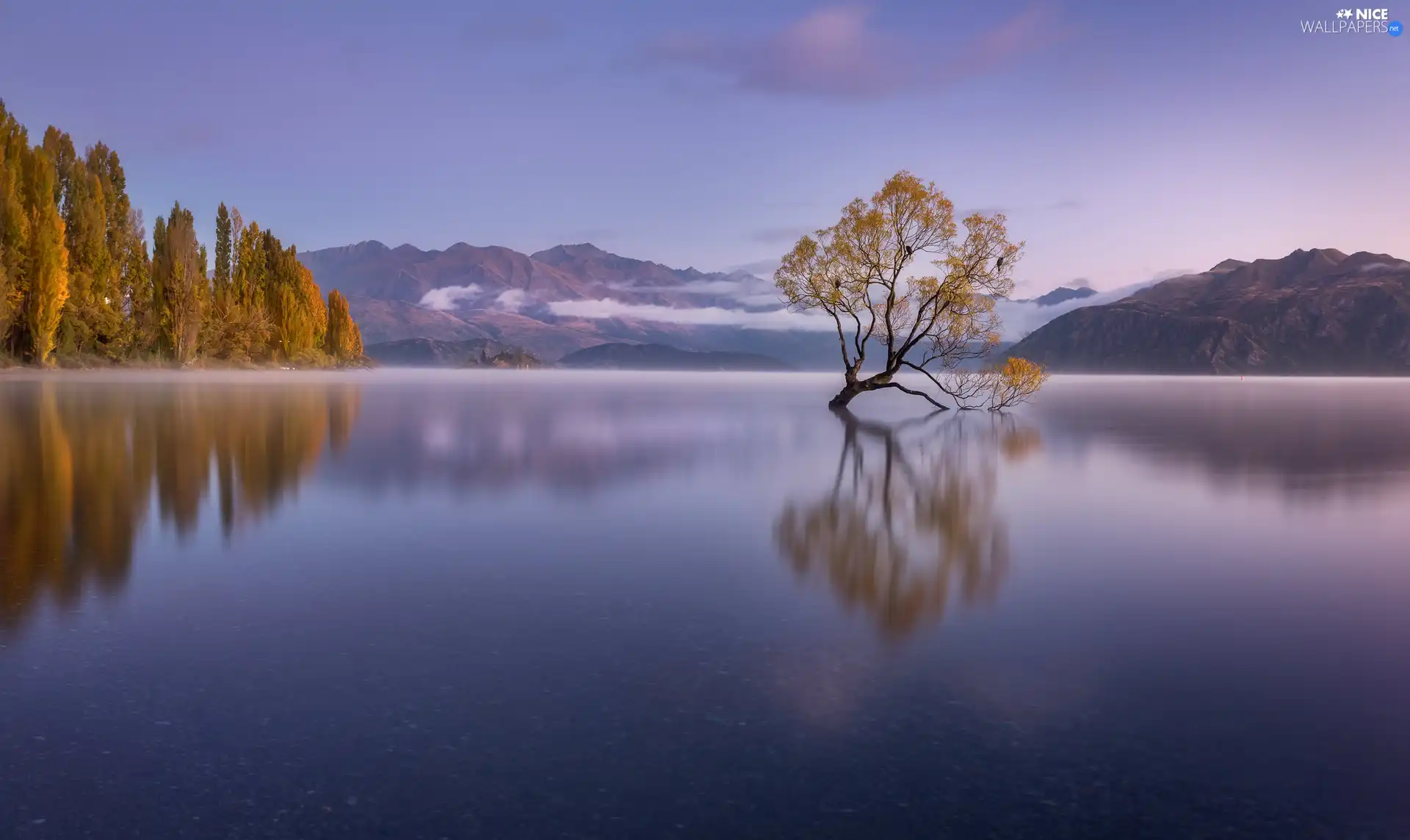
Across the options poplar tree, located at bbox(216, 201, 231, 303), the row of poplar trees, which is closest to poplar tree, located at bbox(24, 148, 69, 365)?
the row of poplar trees

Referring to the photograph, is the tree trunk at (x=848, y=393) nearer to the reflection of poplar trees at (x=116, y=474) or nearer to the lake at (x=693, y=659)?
the reflection of poplar trees at (x=116, y=474)

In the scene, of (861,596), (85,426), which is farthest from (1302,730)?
(85,426)

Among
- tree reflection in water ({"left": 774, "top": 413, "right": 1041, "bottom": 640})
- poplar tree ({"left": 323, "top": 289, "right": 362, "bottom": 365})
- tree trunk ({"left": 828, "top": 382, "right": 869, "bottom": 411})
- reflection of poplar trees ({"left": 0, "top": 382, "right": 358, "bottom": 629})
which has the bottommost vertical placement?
tree reflection in water ({"left": 774, "top": 413, "right": 1041, "bottom": 640})

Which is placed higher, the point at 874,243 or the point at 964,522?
the point at 874,243

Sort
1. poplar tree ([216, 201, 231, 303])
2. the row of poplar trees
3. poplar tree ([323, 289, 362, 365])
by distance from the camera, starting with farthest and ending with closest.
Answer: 1. poplar tree ([323, 289, 362, 365])
2. poplar tree ([216, 201, 231, 303])
3. the row of poplar trees

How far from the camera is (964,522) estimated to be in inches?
531

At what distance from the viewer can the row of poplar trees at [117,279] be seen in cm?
6362

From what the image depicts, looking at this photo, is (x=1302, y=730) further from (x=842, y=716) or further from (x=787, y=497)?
(x=787, y=497)

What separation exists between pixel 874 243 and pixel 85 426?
99.5 ft

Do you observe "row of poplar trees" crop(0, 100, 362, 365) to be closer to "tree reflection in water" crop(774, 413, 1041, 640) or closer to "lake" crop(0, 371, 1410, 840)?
"lake" crop(0, 371, 1410, 840)

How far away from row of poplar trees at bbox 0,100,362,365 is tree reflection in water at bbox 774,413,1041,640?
65064mm

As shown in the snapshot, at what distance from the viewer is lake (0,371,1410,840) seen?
468cm

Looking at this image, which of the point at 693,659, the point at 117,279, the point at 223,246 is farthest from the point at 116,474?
the point at 223,246

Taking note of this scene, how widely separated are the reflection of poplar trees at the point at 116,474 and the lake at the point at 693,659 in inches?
4.4
